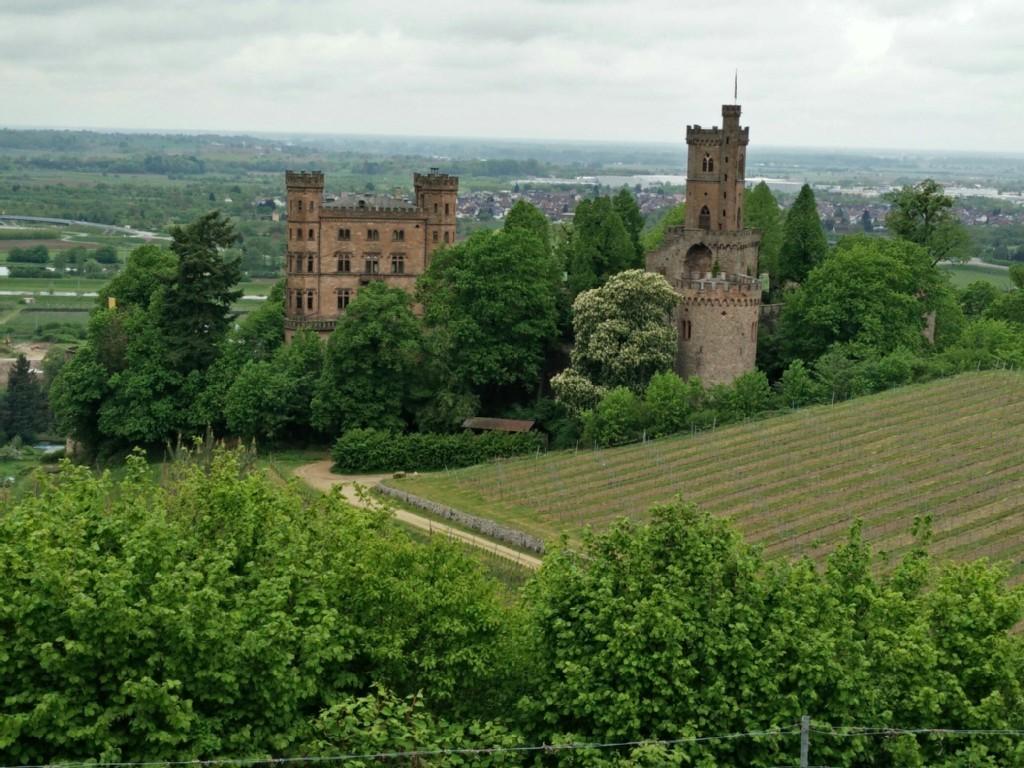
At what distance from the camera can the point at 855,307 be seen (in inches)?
2820

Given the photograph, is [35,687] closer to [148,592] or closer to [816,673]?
[148,592]

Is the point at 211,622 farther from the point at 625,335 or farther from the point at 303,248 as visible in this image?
the point at 303,248

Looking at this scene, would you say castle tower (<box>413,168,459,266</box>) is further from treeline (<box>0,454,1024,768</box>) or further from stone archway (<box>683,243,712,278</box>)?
treeline (<box>0,454,1024,768</box>)

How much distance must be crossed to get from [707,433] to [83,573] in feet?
130

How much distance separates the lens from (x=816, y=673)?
88.9ft

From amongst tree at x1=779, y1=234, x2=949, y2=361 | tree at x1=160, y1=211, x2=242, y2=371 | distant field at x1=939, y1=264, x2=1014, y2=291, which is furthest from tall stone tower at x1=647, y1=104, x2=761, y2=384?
distant field at x1=939, y1=264, x2=1014, y2=291

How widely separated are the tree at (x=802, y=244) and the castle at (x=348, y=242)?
1711cm

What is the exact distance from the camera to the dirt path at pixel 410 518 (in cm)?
4931

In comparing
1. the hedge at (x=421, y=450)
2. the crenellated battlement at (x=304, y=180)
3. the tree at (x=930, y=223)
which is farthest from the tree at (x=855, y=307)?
the crenellated battlement at (x=304, y=180)

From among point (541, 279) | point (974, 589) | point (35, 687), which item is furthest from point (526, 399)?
point (35, 687)

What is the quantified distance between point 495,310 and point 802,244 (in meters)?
18.9

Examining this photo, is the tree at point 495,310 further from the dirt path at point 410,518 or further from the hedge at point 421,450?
the dirt path at point 410,518

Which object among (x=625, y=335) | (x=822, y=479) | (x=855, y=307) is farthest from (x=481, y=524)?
(x=855, y=307)

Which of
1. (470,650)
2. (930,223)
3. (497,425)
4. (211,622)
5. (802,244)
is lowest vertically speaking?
(497,425)
